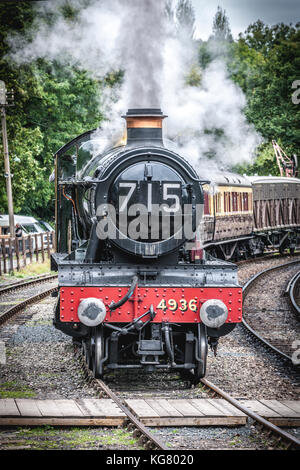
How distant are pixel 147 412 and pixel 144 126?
10.8 ft

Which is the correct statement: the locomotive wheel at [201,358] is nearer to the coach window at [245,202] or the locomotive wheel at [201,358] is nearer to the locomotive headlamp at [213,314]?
the locomotive headlamp at [213,314]

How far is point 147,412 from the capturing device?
6.32 meters

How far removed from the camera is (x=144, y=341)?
7.32m

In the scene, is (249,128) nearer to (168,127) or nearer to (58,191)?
(168,127)

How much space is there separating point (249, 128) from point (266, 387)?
15.8 m

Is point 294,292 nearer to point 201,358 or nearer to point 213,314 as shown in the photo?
point 201,358

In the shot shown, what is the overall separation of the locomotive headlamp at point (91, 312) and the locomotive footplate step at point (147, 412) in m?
0.81

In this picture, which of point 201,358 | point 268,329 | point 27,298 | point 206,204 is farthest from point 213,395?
point 206,204

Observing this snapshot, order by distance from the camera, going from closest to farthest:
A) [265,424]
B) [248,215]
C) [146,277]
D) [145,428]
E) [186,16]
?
[145,428] → [265,424] → [146,277] → [186,16] → [248,215]

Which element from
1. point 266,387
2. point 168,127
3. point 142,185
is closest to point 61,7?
point 168,127

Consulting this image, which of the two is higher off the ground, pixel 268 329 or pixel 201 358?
pixel 201 358

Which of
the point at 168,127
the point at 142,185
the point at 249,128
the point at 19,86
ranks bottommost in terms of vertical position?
the point at 142,185

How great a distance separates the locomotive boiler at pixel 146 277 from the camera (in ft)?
24.1

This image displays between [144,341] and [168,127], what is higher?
[168,127]
